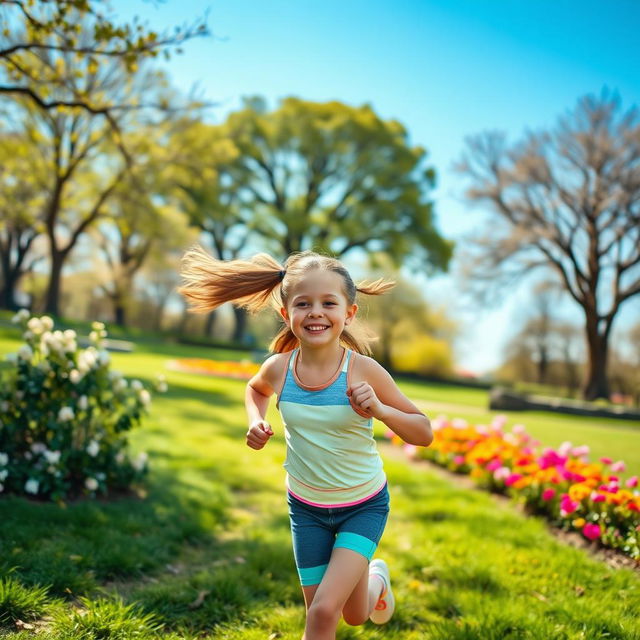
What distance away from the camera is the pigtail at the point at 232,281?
3074 millimetres

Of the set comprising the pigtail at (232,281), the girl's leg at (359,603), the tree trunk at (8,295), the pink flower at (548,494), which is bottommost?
the girl's leg at (359,603)

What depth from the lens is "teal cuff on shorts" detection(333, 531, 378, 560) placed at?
7.88 feet

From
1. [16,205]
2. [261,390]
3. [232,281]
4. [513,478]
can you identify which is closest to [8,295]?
[16,205]

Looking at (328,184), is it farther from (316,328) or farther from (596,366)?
(316,328)

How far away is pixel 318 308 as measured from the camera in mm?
2555

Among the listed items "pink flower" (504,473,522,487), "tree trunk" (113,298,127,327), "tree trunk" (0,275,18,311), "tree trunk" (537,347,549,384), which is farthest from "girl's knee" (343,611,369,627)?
"tree trunk" (537,347,549,384)

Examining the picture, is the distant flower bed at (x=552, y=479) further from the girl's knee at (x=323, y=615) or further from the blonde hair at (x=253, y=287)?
the girl's knee at (x=323, y=615)

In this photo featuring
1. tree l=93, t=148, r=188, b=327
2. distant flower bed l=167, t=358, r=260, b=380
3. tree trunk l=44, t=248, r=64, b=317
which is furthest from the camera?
tree l=93, t=148, r=188, b=327

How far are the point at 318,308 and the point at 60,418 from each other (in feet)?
8.78

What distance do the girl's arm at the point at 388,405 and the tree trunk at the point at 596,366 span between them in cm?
2218

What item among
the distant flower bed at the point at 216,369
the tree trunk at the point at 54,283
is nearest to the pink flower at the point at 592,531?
the distant flower bed at the point at 216,369

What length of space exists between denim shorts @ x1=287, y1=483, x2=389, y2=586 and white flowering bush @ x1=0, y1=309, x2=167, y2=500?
92.7 inches

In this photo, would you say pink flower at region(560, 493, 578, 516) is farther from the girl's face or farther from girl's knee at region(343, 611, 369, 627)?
the girl's face

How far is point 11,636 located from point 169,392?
9145mm
